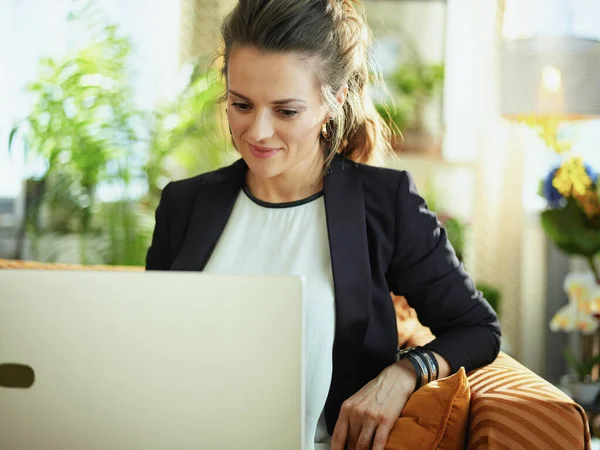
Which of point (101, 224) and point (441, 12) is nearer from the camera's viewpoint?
point (101, 224)

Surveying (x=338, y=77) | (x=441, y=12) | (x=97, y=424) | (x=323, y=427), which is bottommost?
(x=323, y=427)

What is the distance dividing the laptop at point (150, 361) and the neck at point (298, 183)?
619 mm

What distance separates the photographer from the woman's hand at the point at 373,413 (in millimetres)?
1154

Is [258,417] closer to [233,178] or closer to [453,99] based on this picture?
[233,178]

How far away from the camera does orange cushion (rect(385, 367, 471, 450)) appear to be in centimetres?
114

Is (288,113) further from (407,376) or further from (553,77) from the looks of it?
(553,77)

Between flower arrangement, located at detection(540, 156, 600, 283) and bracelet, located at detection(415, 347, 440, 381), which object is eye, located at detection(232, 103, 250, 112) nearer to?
bracelet, located at detection(415, 347, 440, 381)

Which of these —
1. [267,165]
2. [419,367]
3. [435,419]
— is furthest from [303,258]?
[435,419]

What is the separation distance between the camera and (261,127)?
128 centimetres

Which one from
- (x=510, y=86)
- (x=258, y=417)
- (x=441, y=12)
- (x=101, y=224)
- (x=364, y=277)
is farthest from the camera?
(x=441, y=12)

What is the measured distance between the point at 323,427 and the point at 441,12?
3.24 meters

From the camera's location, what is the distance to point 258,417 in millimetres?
858

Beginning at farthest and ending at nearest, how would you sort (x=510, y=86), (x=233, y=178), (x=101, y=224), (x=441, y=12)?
(x=441, y=12) < (x=101, y=224) < (x=510, y=86) < (x=233, y=178)

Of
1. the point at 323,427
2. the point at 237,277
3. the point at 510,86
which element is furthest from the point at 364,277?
the point at 510,86
